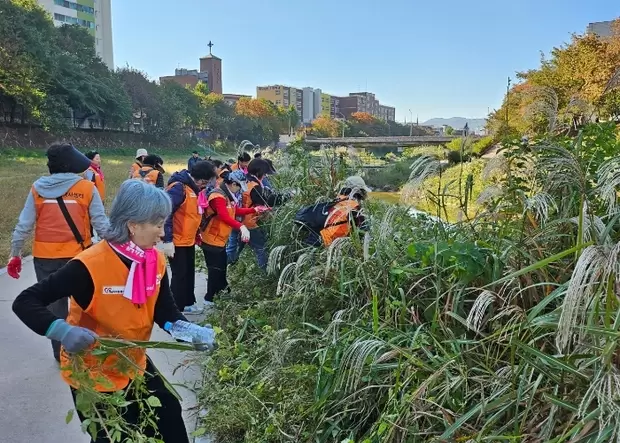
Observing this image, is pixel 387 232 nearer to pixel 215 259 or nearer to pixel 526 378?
pixel 526 378

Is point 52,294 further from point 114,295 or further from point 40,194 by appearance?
point 40,194

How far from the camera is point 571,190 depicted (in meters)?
3.02

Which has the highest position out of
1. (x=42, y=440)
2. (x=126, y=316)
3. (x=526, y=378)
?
(x=126, y=316)

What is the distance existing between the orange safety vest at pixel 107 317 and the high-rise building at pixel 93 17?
72.2m

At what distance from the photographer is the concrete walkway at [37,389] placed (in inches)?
129

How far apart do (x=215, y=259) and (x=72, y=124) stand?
40.3 metres

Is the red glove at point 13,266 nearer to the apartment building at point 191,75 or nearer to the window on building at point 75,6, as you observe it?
the window on building at point 75,6

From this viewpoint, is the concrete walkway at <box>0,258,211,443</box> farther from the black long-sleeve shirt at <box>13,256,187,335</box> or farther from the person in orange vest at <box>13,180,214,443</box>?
the black long-sleeve shirt at <box>13,256,187,335</box>

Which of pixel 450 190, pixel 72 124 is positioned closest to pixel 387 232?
pixel 450 190

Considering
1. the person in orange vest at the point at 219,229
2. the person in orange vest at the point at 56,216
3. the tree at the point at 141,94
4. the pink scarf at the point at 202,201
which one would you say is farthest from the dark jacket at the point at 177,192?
the tree at the point at 141,94

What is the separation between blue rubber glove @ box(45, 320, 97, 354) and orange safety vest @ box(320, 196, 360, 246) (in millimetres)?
2315

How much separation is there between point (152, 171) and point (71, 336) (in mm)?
6314

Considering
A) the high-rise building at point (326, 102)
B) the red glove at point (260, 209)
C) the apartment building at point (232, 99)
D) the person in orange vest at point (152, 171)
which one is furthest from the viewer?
the high-rise building at point (326, 102)

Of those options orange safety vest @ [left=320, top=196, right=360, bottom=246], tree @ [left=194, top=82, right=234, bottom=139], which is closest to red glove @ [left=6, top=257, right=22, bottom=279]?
orange safety vest @ [left=320, top=196, right=360, bottom=246]
